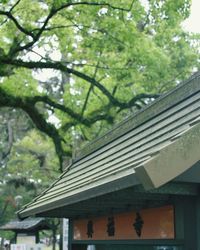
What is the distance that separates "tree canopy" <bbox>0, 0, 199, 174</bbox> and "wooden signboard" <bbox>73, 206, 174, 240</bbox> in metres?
6.39

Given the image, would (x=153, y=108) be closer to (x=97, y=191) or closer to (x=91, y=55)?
(x=97, y=191)

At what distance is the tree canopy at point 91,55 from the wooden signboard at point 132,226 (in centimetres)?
639

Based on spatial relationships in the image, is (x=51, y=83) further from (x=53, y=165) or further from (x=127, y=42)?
(x=127, y=42)

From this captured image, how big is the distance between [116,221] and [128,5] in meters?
9.51

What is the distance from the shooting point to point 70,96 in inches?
890

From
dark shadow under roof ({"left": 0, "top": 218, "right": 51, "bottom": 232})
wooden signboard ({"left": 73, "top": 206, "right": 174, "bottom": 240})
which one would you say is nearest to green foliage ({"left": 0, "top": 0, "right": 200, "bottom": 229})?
dark shadow under roof ({"left": 0, "top": 218, "right": 51, "bottom": 232})

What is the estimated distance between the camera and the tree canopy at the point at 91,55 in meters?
15.2

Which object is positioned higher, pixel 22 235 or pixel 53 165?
pixel 53 165

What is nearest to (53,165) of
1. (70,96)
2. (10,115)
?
(10,115)

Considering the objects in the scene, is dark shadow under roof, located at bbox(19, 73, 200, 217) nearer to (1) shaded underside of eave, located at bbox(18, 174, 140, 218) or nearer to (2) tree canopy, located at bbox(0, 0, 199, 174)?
(1) shaded underside of eave, located at bbox(18, 174, 140, 218)

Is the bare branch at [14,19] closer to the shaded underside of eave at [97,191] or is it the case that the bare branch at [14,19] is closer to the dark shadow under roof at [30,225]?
the shaded underside of eave at [97,191]

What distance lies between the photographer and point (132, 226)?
20.8 ft

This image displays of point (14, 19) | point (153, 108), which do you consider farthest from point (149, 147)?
point (14, 19)

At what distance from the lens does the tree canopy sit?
15.2 m
